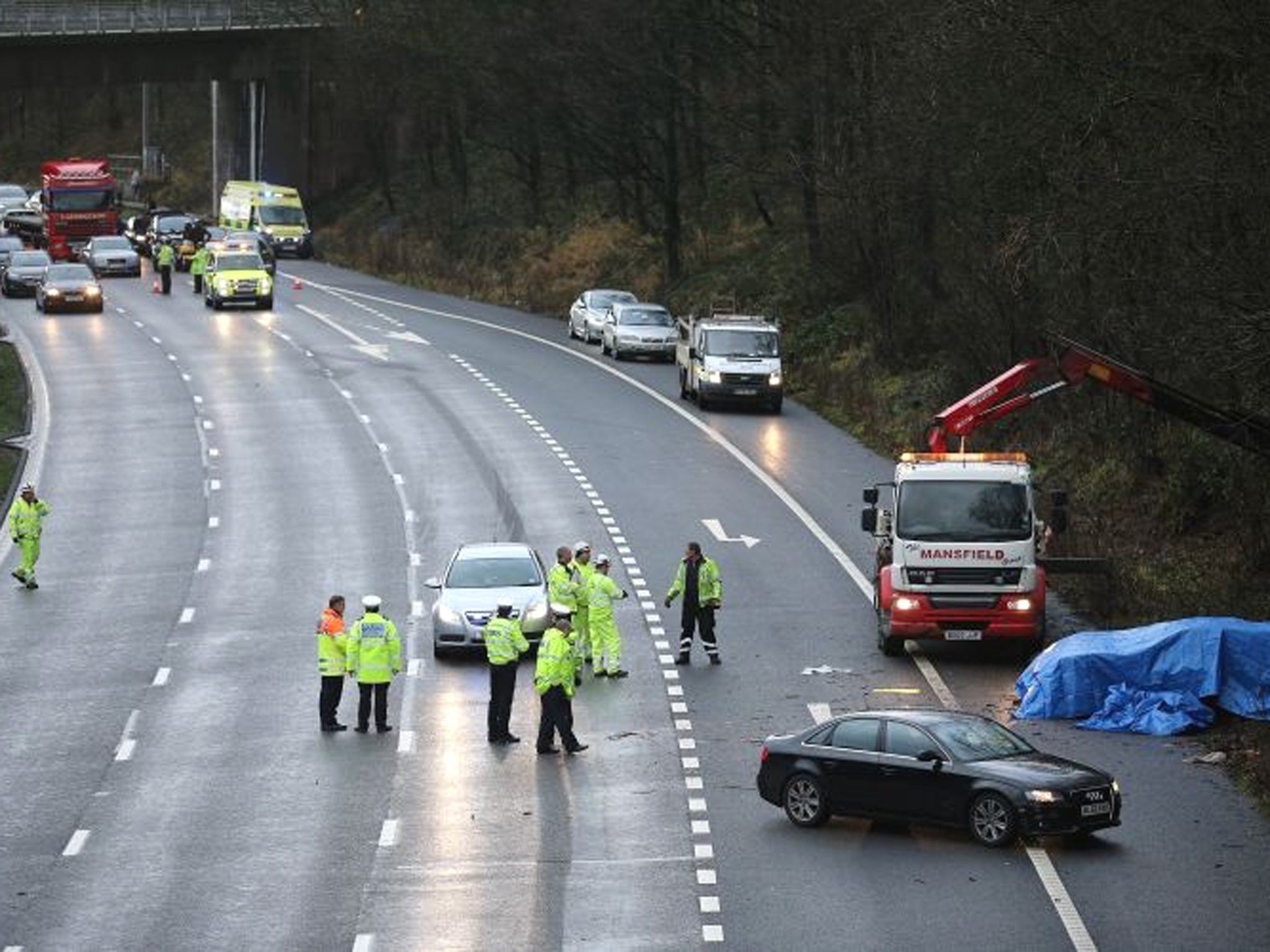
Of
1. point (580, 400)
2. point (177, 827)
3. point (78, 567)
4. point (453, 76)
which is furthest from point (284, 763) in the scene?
point (453, 76)

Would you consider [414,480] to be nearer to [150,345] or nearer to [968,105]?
[968,105]

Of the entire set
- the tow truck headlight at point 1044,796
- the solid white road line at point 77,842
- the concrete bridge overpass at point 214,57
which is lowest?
the solid white road line at point 77,842

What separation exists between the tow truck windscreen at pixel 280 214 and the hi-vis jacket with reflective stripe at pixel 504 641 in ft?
240

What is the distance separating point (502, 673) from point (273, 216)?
74100 millimetres

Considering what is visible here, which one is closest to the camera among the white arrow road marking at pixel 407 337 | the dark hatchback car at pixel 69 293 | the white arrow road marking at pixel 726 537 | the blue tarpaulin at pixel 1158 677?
the blue tarpaulin at pixel 1158 677

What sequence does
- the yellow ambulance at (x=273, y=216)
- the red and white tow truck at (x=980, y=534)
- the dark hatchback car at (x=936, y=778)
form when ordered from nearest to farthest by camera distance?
the dark hatchback car at (x=936, y=778)
the red and white tow truck at (x=980, y=534)
the yellow ambulance at (x=273, y=216)

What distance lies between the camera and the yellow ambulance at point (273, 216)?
331 feet

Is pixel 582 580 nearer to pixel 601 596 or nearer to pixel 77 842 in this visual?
pixel 601 596

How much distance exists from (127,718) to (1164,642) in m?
11.8

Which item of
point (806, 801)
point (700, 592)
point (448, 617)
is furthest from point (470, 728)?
point (806, 801)

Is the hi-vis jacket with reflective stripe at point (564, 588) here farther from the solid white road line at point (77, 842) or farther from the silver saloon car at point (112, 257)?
the silver saloon car at point (112, 257)

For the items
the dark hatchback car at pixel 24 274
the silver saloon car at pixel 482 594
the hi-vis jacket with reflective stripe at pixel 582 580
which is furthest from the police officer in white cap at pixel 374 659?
the dark hatchback car at pixel 24 274

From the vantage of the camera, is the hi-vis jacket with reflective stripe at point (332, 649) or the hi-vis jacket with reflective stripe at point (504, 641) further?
the hi-vis jacket with reflective stripe at point (332, 649)

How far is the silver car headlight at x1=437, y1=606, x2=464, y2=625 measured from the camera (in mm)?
34312
